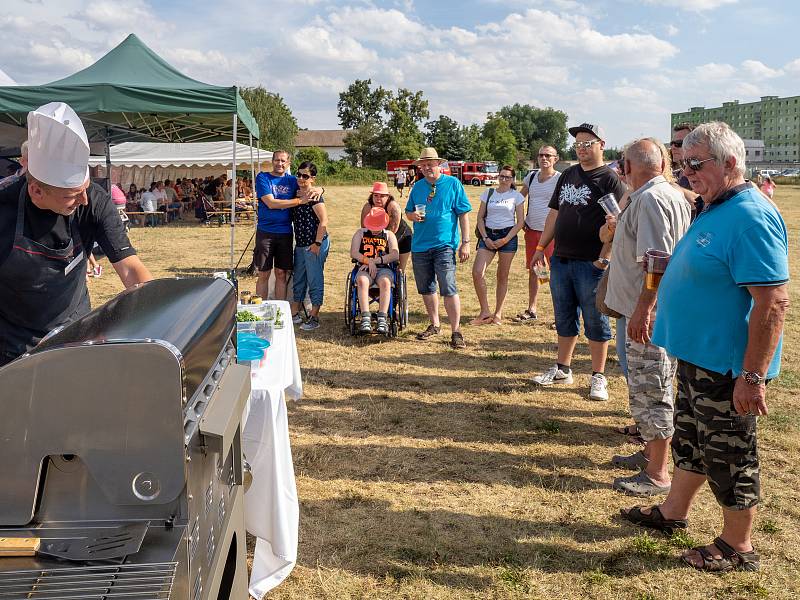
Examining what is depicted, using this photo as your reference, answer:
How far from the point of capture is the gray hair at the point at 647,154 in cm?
359

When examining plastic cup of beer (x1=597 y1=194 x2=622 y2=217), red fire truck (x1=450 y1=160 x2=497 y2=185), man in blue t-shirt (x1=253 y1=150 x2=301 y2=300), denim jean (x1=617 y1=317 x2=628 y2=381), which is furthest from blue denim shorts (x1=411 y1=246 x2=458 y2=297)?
red fire truck (x1=450 y1=160 x2=497 y2=185)

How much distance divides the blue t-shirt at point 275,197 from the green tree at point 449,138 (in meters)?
63.2

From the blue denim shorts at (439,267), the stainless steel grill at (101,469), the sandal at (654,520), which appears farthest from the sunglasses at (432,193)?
the stainless steel grill at (101,469)

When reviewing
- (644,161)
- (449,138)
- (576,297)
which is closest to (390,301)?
(576,297)

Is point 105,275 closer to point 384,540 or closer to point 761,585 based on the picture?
point 384,540

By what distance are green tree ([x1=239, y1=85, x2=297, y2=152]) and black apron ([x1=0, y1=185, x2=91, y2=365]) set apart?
5013cm

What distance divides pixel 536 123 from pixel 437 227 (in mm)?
105239

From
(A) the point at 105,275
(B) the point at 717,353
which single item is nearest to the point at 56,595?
(B) the point at 717,353

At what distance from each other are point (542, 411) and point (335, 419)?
152 centimetres

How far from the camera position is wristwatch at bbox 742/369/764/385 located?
8.24 feet

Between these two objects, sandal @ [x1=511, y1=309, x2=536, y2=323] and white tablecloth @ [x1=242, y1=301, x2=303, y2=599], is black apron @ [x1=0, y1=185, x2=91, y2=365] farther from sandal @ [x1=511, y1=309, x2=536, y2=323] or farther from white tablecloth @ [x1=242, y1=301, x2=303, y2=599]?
sandal @ [x1=511, y1=309, x2=536, y2=323]

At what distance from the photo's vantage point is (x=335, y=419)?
4.69 m

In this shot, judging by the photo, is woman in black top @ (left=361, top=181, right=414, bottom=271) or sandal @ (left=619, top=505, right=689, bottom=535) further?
woman in black top @ (left=361, top=181, right=414, bottom=271)

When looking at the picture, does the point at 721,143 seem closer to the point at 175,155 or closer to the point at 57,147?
the point at 57,147
